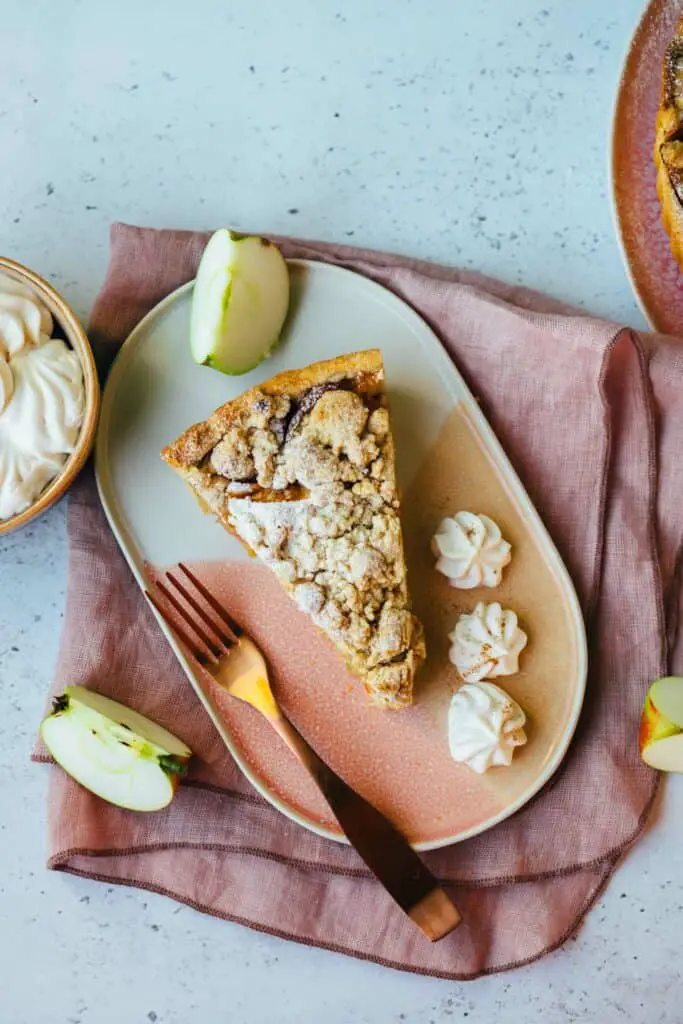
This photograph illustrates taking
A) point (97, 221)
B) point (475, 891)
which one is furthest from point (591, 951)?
point (97, 221)

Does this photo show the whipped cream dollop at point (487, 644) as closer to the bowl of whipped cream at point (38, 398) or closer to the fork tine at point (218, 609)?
the fork tine at point (218, 609)

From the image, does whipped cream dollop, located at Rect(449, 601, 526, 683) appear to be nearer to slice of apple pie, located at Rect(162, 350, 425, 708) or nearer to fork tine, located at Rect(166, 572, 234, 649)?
slice of apple pie, located at Rect(162, 350, 425, 708)

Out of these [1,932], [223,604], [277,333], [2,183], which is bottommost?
[1,932]

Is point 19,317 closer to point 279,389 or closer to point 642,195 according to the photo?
point 279,389

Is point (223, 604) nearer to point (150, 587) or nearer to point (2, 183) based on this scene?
point (150, 587)

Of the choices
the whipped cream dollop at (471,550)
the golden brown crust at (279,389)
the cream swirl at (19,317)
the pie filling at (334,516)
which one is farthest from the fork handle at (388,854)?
the cream swirl at (19,317)

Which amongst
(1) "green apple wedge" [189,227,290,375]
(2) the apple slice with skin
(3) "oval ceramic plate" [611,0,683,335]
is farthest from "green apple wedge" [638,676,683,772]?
(1) "green apple wedge" [189,227,290,375]

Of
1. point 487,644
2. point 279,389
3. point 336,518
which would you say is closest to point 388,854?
point 487,644
